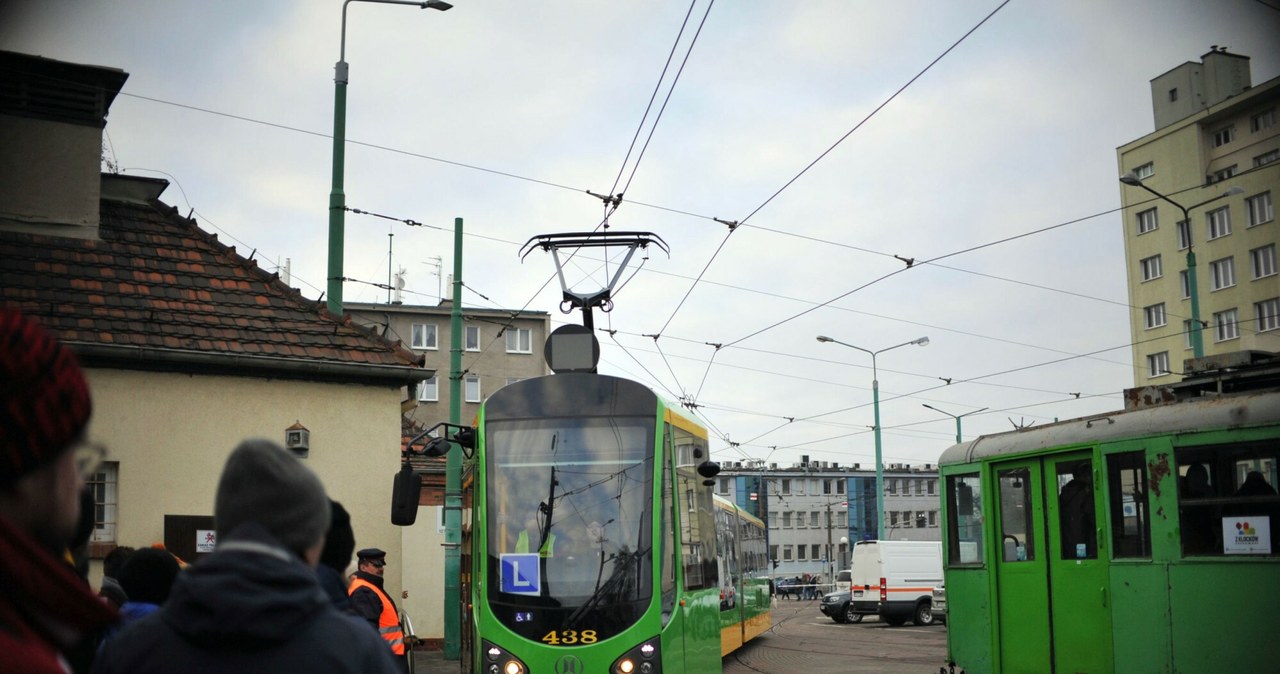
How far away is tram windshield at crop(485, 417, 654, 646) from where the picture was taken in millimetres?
10680

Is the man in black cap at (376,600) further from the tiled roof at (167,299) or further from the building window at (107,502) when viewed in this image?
the tiled roof at (167,299)

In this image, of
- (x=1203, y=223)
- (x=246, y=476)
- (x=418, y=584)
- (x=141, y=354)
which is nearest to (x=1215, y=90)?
(x=1203, y=223)

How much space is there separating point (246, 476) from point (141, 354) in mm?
14128

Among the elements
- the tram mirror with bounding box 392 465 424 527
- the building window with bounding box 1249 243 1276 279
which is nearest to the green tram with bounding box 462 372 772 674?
the tram mirror with bounding box 392 465 424 527

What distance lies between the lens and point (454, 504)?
62.6ft

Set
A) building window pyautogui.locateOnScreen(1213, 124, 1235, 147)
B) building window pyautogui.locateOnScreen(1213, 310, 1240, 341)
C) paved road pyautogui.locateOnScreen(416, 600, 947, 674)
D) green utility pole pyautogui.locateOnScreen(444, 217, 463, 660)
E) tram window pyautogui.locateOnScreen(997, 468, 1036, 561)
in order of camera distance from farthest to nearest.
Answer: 1. building window pyautogui.locateOnScreen(1213, 124, 1235, 147)
2. building window pyautogui.locateOnScreen(1213, 310, 1240, 341)
3. paved road pyautogui.locateOnScreen(416, 600, 947, 674)
4. green utility pole pyautogui.locateOnScreen(444, 217, 463, 660)
5. tram window pyautogui.locateOnScreen(997, 468, 1036, 561)

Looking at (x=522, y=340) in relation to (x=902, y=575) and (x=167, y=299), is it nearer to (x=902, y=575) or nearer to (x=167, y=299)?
(x=902, y=575)

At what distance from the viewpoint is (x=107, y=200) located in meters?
17.7

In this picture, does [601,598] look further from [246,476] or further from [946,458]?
[246,476]

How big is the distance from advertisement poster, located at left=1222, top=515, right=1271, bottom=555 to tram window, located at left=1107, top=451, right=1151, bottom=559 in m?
0.77

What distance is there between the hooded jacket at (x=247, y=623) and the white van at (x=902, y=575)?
33.0 m

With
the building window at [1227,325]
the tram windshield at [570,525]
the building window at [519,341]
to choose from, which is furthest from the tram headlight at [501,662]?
the building window at [519,341]

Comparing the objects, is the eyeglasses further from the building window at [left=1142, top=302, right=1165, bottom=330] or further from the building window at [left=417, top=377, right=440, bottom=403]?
the building window at [left=417, top=377, right=440, bottom=403]

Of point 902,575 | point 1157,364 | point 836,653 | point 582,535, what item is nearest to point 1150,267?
point 1157,364
